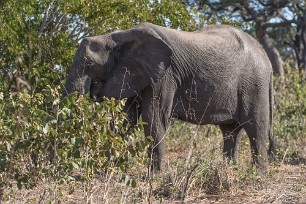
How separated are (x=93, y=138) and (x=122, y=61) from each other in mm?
2623

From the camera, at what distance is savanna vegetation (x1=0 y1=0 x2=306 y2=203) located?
4.33 meters

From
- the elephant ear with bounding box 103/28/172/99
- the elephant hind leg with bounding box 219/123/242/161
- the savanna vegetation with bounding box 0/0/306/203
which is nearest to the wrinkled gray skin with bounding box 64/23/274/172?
the elephant ear with bounding box 103/28/172/99

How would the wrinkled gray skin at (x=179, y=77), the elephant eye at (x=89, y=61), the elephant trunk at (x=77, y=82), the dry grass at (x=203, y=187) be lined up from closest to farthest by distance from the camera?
the dry grass at (x=203, y=187) → the elephant trunk at (x=77, y=82) → the elephant eye at (x=89, y=61) → the wrinkled gray skin at (x=179, y=77)

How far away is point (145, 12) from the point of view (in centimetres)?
887

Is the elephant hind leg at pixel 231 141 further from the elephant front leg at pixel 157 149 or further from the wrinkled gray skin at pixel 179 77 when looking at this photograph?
the elephant front leg at pixel 157 149

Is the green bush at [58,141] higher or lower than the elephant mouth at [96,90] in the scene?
lower

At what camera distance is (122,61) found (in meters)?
7.07

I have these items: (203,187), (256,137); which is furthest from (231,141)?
(203,187)

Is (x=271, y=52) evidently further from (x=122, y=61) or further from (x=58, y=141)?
(x=58, y=141)

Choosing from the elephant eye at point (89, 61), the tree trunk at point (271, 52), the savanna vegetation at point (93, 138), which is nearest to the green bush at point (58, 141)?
the savanna vegetation at point (93, 138)

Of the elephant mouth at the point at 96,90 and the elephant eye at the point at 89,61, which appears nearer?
the elephant eye at the point at 89,61

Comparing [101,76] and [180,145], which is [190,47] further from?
[180,145]

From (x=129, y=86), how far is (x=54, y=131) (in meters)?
2.76

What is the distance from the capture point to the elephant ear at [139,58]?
698cm
